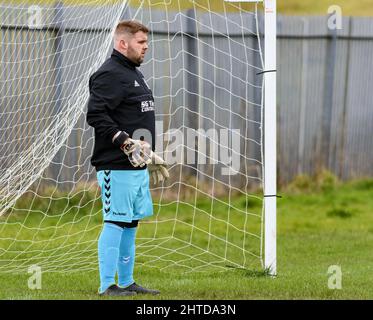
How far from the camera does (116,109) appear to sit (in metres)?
7.28

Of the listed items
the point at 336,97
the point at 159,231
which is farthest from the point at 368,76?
the point at 159,231

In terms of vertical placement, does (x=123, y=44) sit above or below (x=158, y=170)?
above

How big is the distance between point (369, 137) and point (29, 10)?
7196mm

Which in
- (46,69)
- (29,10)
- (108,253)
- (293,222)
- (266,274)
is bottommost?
(293,222)

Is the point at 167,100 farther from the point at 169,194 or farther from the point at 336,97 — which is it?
the point at 336,97

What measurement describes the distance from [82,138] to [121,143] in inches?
159

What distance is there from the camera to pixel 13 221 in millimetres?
10922

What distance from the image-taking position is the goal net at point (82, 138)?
910 cm

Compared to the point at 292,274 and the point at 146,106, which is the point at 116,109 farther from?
the point at 292,274

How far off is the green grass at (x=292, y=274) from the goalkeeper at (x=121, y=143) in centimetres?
43

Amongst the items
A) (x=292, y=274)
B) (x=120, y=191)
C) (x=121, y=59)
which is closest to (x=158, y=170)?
(x=120, y=191)

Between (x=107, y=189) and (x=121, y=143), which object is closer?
(x=121, y=143)

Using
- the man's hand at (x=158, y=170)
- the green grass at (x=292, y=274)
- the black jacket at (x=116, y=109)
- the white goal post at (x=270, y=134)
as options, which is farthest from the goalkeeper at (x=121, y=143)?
the white goal post at (x=270, y=134)

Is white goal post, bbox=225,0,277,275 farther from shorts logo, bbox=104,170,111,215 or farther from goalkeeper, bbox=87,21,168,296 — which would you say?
shorts logo, bbox=104,170,111,215
